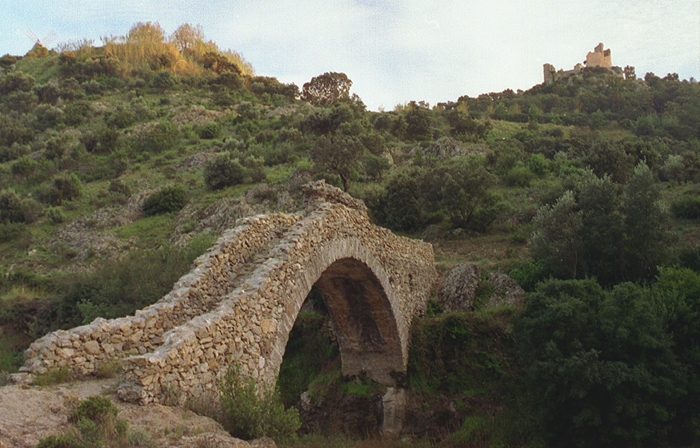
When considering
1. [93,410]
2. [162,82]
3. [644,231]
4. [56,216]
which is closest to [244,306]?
[93,410]

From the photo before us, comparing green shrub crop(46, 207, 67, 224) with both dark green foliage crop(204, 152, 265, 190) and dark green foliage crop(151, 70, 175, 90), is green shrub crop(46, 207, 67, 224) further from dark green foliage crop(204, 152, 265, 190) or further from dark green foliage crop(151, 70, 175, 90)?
dark green foliage crop(151, 70, 175, 90)

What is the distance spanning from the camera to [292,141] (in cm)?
4184

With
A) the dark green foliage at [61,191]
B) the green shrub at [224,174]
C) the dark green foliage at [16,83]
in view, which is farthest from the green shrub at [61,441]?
the dark green foliage at [16,83]

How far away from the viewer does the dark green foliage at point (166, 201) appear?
32.5m

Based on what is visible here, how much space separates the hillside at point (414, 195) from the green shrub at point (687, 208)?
0.24 ft

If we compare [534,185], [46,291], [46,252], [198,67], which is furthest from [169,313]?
[198,67]

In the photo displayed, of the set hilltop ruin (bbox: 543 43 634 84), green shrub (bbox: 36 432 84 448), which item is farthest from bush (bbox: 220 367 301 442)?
hilltop ruin (bbox: 543 43 634 84)

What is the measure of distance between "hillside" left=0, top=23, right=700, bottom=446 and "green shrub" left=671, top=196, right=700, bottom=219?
0.07m

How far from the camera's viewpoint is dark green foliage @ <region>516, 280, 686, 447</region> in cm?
1161

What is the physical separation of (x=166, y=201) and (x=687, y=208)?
87.5 ft

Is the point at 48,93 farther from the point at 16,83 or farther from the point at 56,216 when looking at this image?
the point at 56,216

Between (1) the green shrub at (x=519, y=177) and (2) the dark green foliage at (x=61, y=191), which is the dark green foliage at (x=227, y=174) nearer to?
(2) the dark green foliage at (x=61, y=191)

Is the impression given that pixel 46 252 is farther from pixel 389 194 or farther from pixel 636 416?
pixel 636 416

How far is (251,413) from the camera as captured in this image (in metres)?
7.29
